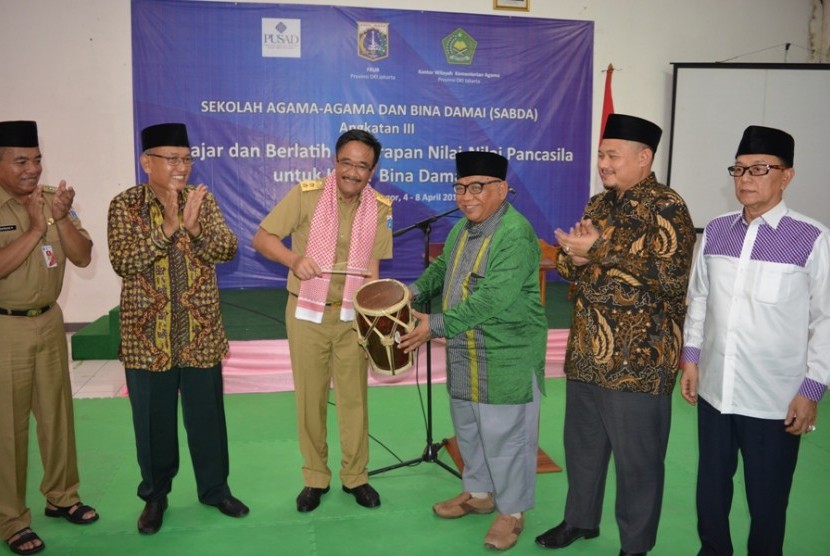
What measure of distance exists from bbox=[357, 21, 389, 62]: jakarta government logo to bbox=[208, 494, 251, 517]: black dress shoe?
5.57 m

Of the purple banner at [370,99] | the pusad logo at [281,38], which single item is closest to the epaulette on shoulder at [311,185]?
the purple banner at [370,99]

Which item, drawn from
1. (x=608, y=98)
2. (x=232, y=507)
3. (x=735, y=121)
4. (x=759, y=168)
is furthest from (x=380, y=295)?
Answer: (x=735, y=121)

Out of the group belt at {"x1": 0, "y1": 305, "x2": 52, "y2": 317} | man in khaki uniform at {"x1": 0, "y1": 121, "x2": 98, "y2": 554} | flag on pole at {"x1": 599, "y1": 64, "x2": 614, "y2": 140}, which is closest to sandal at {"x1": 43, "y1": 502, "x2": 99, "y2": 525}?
man in khaki uniform at {"x1": 0, "y1": 121, "x2": 98, "y2": 554}

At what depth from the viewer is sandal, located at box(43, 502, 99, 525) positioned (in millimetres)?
3150

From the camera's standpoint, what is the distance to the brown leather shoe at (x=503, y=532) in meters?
2.97

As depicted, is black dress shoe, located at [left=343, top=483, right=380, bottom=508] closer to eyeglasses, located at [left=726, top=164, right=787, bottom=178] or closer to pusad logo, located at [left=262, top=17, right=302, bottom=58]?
eyeglasses, located at [left=726, top=164, right=787, bottom=178]

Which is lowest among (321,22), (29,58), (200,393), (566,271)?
(200,393)

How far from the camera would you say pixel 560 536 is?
2980 mm

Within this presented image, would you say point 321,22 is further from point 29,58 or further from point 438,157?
point 29,58

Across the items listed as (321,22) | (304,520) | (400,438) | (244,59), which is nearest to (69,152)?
(244,59)

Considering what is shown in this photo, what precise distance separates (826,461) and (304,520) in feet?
9.48

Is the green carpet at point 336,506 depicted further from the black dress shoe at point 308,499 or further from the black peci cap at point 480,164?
the black peci cap at point 480,164

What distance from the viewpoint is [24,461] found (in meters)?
3.00

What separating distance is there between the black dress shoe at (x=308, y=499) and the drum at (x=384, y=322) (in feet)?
2.57
